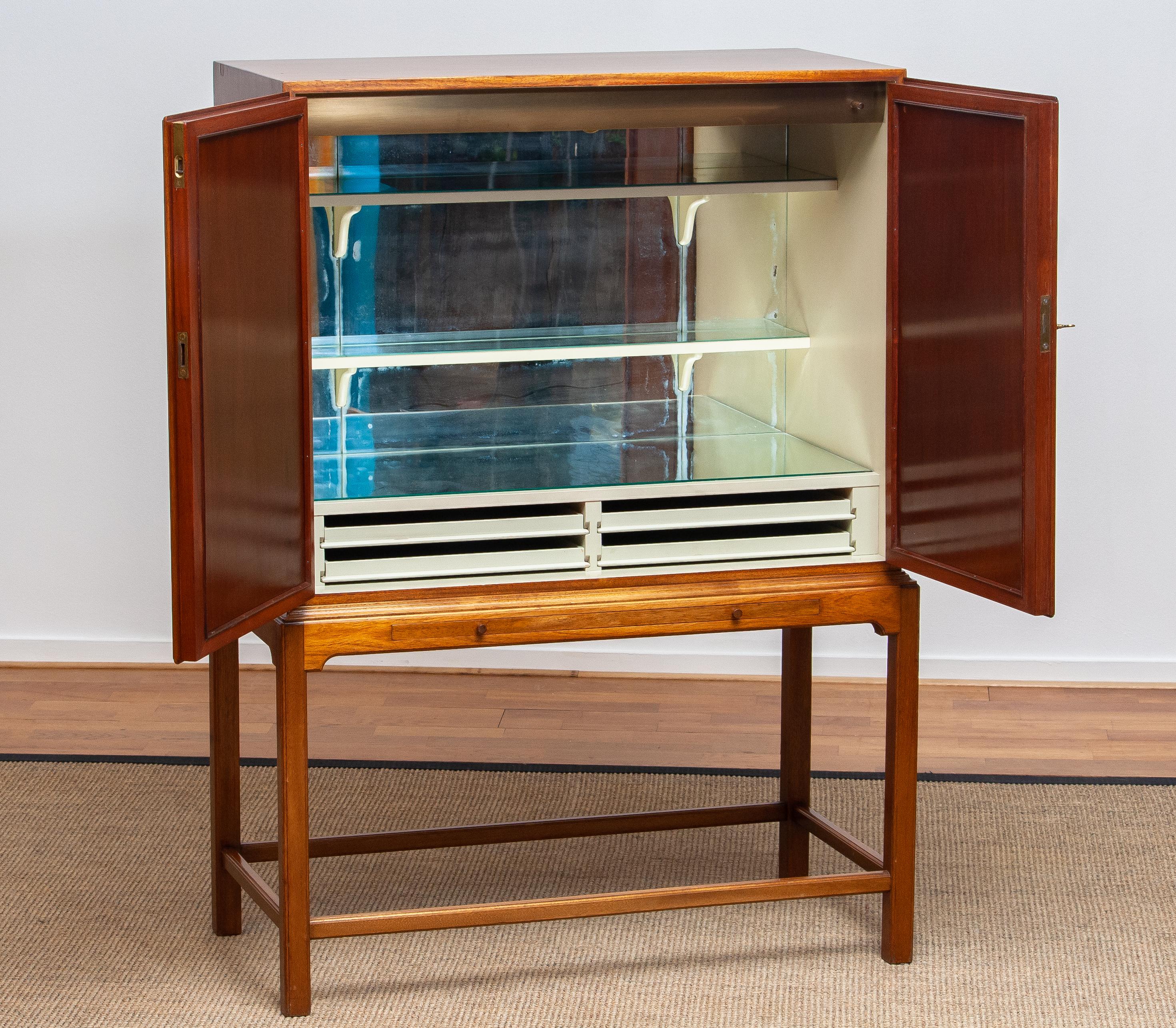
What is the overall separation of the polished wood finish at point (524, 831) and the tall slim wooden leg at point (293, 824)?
1.05ft

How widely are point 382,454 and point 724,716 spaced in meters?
1.73

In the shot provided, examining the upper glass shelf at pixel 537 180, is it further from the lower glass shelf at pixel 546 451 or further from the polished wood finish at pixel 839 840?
the polished wood finish at pixel 839 840

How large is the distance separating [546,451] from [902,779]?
0.83m

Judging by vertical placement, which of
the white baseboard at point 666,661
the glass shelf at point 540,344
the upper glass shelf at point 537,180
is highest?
the upper glass shelf at point 537,180

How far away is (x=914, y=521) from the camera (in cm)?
258

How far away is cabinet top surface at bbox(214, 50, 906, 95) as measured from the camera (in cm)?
236

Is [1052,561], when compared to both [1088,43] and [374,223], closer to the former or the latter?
[374,223]

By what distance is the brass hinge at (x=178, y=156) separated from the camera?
2.02 m

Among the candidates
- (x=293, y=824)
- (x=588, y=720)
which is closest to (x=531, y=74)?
(x=293, y=824)

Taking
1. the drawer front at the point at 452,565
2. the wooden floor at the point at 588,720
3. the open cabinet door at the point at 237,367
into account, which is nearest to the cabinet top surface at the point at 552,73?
the open cabinet door at the point at 237,367

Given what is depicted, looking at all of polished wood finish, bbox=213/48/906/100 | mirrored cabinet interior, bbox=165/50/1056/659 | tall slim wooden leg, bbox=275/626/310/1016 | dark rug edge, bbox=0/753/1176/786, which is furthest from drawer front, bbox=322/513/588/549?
dark rug edge, bbox=0/753/1176/786

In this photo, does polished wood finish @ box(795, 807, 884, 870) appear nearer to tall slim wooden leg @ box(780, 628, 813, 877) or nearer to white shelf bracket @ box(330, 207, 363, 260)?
tall slim wooden leg @ box(780, 628, 813, 877)

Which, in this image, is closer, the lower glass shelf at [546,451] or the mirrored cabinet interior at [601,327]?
the mirrored cabinet interior at [601,327]

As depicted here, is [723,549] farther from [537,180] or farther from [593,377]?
[537,180]
